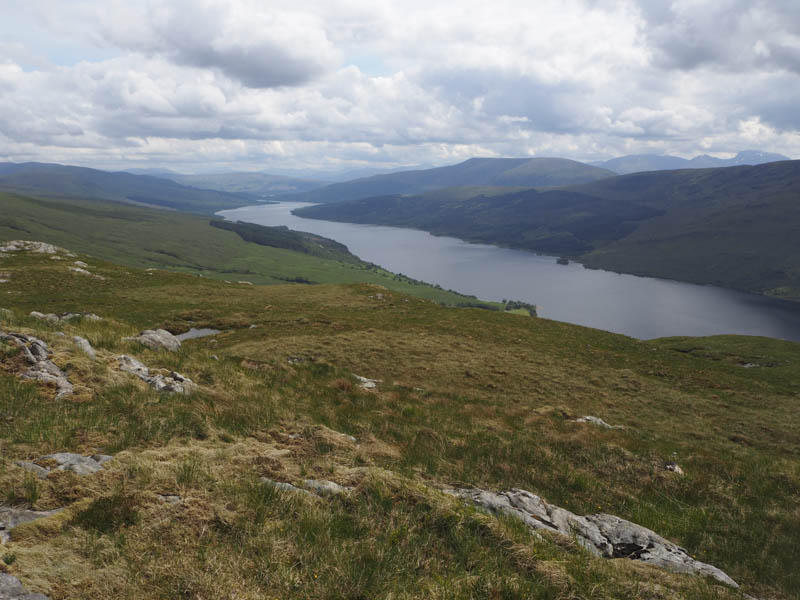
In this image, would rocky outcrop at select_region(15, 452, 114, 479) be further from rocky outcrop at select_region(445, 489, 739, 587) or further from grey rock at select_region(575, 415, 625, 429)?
grey rock at select_region(575, 415, 625, 429)

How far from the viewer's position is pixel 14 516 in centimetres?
650

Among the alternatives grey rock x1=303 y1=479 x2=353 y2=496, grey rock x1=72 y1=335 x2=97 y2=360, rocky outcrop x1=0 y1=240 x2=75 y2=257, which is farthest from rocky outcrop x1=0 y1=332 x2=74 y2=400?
rocky outcrop x1=0 y1=240 x2=75 y2=257

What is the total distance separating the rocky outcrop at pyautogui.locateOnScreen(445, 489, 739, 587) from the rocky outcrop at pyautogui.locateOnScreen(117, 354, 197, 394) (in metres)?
10.00

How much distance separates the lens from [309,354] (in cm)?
2784

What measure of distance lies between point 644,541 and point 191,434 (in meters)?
12.8

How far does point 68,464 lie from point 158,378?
627 cm

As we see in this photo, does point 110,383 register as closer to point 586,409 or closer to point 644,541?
point 644,541

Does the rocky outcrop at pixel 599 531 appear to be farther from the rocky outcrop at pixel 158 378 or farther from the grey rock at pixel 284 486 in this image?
the rocky outcrop at pixel 158 378

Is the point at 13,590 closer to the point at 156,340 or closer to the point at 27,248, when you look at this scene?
the point at 156,340

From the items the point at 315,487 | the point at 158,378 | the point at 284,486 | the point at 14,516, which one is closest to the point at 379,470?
the point at 315,487

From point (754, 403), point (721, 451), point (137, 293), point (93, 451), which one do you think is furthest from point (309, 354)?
point (754, 403)

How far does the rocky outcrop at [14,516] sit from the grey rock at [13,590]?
54.5 inches

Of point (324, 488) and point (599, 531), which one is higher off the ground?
point (324, 488)

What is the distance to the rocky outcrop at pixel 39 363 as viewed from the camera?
39.2 ft
